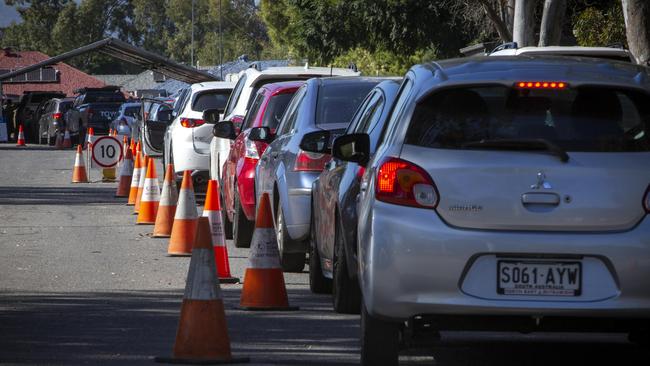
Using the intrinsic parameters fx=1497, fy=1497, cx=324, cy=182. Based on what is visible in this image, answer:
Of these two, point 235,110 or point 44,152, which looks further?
point 44,152

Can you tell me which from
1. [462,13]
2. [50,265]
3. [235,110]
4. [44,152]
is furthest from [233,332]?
[44,152]

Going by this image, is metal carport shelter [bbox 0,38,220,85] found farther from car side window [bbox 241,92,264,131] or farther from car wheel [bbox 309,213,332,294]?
car wheel [bbox 309,213,332,294]

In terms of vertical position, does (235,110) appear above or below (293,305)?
above

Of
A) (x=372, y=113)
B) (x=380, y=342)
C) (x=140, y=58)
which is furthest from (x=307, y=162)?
(x=140, y=58)

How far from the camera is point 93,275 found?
12.7 meters

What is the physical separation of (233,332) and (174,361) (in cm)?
142

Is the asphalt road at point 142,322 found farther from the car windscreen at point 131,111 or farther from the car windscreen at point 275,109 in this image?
the car windscreen at point 131,111

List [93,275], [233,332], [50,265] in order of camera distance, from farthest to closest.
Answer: [50,265], [93,275], [233,332]

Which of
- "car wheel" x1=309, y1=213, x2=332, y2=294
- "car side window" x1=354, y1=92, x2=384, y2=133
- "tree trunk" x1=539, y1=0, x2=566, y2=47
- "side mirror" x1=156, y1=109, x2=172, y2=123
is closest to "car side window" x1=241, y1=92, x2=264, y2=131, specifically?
"car wheel" x1=309, y1=213, x2=332, y2=294

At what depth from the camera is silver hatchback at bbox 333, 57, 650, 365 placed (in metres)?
6.80

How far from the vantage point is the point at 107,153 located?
24.3 meters

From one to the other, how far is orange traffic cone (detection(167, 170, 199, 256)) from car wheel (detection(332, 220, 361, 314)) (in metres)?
3.28

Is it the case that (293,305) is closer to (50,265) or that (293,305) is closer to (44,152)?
(50,265)

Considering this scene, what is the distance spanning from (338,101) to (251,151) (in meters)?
2.00
